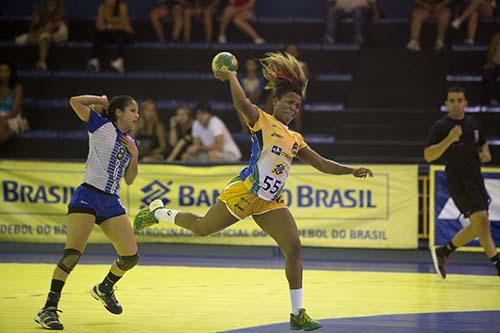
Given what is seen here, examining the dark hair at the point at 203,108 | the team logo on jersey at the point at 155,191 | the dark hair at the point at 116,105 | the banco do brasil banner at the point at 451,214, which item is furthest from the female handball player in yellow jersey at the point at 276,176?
the dark hair at the point at 203,108

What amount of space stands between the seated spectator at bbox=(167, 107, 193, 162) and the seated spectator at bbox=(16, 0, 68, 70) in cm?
388

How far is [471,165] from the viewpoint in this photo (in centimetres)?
1227

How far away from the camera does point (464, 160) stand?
12.3 meters

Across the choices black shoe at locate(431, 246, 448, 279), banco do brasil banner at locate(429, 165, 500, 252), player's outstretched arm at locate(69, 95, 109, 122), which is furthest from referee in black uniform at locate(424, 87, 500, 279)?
player's outstretched arm at locate(69, 95, 109, 122)

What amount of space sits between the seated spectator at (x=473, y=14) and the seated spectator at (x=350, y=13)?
1.71 metres

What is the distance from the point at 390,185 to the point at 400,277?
2555 mm

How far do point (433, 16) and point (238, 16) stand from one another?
12.7 ft

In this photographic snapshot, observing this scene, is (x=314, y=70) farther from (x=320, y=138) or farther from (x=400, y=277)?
(x=400, y=277)

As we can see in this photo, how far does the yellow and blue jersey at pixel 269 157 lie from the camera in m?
8.60

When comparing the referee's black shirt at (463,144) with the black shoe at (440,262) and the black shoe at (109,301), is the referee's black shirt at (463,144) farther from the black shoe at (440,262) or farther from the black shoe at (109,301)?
the black shoe at (109,301)

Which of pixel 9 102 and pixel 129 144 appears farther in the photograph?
pixel 9 102

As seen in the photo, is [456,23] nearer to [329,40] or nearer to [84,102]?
[329,40]

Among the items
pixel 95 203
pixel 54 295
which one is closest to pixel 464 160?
pixel 95 203

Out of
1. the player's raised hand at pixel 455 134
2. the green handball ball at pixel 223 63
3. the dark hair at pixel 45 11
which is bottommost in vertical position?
the player's raised hand at pixel 455 134
